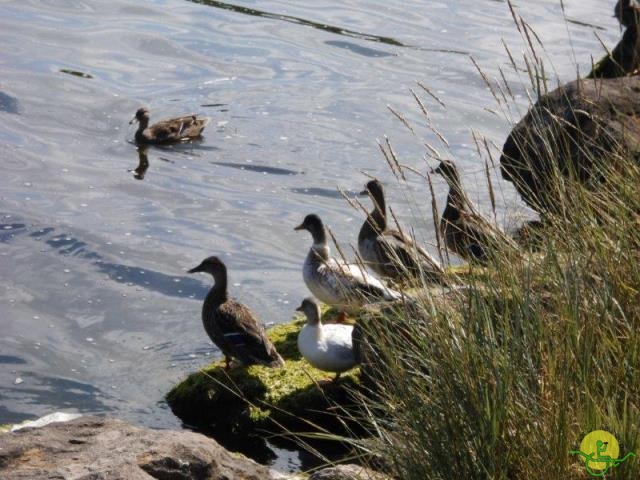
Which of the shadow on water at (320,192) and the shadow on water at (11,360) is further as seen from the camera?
the shadow on water at (320,192)

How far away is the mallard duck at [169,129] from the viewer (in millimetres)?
14992

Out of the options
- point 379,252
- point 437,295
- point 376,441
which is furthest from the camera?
point 379,252

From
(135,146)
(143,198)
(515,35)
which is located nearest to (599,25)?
(515,35)

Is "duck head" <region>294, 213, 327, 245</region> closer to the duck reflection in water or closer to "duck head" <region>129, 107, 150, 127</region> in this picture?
the duck reflection in water

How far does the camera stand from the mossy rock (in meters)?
7.63

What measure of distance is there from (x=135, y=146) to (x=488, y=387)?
1180 centimetres

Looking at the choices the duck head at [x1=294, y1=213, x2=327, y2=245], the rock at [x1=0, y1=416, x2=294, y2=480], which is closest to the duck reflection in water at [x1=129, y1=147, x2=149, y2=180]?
the duck head at [x1=294, y1=213, x2=327, y2=245]

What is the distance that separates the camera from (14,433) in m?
5.44

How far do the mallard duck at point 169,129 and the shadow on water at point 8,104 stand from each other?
1.68 meters

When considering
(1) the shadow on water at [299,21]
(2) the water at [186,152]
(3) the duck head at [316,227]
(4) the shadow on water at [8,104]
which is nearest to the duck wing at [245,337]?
(2) the water at [186,152]

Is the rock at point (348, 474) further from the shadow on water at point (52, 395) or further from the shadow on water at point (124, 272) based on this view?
the shadow on water at point (124, 272)

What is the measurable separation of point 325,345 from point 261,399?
0.56m

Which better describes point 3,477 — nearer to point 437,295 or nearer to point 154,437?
point 154,437

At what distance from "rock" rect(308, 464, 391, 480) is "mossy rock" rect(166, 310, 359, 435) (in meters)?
2.11
